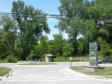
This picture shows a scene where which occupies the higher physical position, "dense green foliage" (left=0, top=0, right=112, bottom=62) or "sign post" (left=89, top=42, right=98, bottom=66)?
"dense green foliage" (left=0, top=0, right=112, bottom=62)

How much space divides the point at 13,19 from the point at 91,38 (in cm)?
2686

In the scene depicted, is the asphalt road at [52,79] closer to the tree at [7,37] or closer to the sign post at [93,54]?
the sign post at [93,54]

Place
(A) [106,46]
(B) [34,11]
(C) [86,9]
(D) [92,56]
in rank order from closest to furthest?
(D) [92,56]
(A) [106,46]
(C) [86,9]
(B) [34,11]

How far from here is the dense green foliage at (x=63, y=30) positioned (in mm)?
65000

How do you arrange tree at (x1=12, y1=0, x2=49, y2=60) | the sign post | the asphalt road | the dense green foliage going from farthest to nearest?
1. tree at (x1=12, y1=0, x2=49, y2=60)
2. the dense green foliage
3. the sign post
4. the asphalt road

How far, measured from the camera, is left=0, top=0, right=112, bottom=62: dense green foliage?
213 feet

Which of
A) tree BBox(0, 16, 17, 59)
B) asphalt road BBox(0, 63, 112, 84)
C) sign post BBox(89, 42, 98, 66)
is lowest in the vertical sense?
asphalt road BBox(0, 63, 112, 84)

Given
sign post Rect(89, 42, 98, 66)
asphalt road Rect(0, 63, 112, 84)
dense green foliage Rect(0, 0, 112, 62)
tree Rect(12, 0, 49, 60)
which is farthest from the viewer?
tree Rect(12, 0, 49, 60)

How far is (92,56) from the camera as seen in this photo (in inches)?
971

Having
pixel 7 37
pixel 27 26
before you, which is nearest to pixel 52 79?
pixel 7 37

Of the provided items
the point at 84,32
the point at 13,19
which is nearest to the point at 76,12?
the point at 84,32

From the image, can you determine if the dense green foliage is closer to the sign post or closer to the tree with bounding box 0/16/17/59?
the tree with bounding box 0/16/17/59

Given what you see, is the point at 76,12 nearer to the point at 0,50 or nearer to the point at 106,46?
the point at 106,46

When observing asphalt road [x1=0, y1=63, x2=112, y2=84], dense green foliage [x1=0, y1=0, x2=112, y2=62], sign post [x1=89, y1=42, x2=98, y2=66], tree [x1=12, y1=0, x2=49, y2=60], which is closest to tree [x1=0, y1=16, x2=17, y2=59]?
dense green foliage [x1=0, y1=0, x2=112, y2=62]
